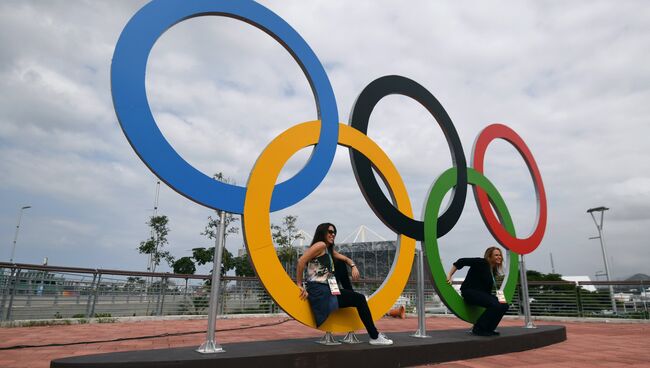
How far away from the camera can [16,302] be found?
23.9 feet

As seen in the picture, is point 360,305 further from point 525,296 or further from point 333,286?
point 525,296

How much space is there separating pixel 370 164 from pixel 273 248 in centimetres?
189

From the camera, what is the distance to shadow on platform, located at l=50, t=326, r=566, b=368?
297 cm

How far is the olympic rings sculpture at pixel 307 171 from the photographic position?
358 centimetres

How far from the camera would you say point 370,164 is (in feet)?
17.3

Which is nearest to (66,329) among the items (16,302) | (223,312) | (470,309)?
(16,302)

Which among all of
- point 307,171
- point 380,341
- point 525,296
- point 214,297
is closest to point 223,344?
point 214,297

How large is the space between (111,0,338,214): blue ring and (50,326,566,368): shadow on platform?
52.3 inches

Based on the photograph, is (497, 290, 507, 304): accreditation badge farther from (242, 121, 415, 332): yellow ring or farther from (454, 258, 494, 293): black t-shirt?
(242, 121, 415, 332): yellow ring

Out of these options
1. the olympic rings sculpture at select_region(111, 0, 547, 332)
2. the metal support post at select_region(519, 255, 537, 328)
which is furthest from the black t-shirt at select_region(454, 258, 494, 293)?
the metal support post at select_region(519, 255, 537, 328)

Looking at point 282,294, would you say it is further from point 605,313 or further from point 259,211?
point 605,313

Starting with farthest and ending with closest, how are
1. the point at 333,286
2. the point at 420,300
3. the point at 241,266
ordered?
the point at 241,266
the point at 420,300
the point at 333,286

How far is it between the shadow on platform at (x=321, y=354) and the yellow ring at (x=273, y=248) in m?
0.32

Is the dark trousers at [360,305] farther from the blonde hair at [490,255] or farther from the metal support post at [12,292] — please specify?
the metal support post at [12,292]
